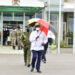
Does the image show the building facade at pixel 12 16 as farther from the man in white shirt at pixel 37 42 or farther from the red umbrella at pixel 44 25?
the man in white shirt at pixel 37 42

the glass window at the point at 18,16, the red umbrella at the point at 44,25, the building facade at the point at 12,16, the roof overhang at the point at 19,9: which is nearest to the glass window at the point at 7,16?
the building facade at the point at 12,16

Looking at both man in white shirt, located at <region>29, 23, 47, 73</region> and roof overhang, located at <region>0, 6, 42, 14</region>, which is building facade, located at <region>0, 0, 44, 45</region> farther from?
man in white shirt, located at <region>29, 23, 47, 73</region>

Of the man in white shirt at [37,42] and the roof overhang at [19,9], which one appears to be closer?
the man in white shirt at [37,42]

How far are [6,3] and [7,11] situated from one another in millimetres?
2620

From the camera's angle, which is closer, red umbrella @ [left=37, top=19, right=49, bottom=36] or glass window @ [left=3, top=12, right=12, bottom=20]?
red umbrella @ [left=37, top=19, right=49, bottom=36]

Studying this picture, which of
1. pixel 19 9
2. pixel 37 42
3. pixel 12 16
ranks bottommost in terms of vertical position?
pixel 37 42

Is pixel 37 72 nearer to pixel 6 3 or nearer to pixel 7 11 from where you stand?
pixel 6 3

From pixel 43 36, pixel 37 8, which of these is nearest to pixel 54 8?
pixel 37 8

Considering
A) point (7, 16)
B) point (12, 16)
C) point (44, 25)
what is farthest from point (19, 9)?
point (44, 25)

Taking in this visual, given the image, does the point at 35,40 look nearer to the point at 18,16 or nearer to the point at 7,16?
the point at 7,16

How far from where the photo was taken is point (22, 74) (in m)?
10.0

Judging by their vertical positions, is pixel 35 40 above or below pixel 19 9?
below

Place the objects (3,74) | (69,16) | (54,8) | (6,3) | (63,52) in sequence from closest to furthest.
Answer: (3,74), (63,52), (6,3), (54,8), (69,16)

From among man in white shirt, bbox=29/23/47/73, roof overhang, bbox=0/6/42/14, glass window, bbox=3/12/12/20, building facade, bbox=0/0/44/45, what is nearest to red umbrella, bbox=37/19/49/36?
man in white shirt, bbox=29/23/47/73
